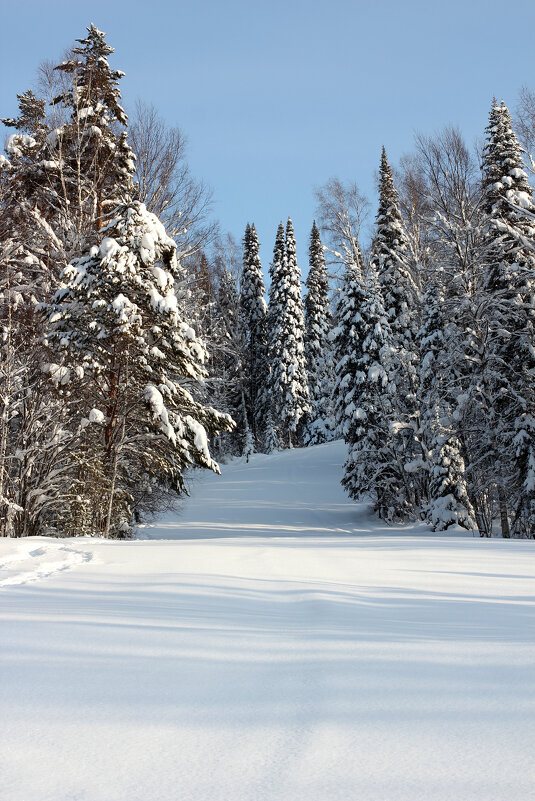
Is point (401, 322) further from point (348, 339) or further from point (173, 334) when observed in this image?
point (173, 334)

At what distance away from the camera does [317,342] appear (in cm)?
5019

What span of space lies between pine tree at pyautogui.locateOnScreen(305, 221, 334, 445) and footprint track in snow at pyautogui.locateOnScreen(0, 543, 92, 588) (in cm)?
3843

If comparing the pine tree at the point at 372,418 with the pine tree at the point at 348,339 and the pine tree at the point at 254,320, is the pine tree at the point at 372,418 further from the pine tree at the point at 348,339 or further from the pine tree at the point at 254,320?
the pine tree at the point at 254,320

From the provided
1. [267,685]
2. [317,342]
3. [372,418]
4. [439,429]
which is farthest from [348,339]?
[317,342]

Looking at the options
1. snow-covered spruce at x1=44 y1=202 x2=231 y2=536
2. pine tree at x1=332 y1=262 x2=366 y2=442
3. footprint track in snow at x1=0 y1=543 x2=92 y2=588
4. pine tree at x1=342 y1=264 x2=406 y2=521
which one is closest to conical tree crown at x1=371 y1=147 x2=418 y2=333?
pine tree at x1=342 y1=264 x2=406 y2=521

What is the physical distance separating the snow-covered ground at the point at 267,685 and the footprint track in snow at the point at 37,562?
68 mm

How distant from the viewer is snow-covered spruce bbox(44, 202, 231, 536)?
11.4 meters

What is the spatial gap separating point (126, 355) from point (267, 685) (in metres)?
9.80

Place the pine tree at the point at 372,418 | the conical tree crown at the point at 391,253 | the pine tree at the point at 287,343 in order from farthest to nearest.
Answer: the pine tree at the point at 287,343
the conical tree crown at the point at 391,253
the pine tree at the point at 372,418

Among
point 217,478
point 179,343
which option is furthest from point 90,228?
point 217,478

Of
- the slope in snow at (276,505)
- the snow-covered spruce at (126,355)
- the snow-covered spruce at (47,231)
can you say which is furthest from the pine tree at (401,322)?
the snow-covered spruce at (47,231)

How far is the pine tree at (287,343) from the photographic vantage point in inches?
1762

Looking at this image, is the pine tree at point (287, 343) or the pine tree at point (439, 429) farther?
the pine tree at point (287, 343)

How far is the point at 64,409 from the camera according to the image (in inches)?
433
